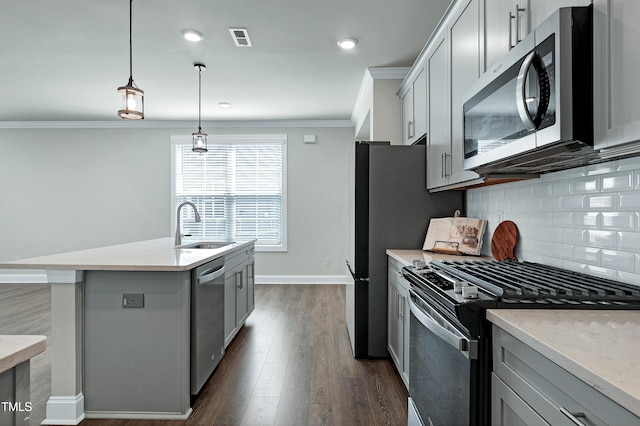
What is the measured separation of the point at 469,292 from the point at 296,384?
1769 millimetres

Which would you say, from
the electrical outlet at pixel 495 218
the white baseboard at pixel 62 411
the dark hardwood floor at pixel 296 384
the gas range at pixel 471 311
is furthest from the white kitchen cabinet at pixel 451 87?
the white baseboard at pixel 62 411

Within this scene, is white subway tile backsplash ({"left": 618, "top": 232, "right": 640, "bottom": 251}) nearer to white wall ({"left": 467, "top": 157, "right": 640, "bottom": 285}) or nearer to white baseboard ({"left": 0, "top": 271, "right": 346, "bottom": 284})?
white wall ({"left": 467, "top": 157, "right": 640, "bottom": 285})

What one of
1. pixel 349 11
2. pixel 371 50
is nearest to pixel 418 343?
pixel 349 11

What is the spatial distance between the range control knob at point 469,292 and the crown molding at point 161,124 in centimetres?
524

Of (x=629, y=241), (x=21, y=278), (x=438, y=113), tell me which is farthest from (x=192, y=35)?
(x=21, y=278)

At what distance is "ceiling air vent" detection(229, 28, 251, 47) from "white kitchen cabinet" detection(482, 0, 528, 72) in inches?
77.2

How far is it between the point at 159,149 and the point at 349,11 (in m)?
4.53

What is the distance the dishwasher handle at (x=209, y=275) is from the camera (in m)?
2.42

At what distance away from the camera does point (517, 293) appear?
1.25 meters

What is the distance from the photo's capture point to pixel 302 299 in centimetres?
523

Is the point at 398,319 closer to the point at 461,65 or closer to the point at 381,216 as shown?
the point at 381,216

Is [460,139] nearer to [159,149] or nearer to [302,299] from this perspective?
[302,299]

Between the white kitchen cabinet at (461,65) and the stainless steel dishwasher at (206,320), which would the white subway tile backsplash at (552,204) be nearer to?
the white kitchen cabinet at (461,65)

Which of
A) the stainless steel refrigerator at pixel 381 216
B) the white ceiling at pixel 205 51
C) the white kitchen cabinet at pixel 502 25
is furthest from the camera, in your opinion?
the stainless steel refrigerator at pixel 381 216
